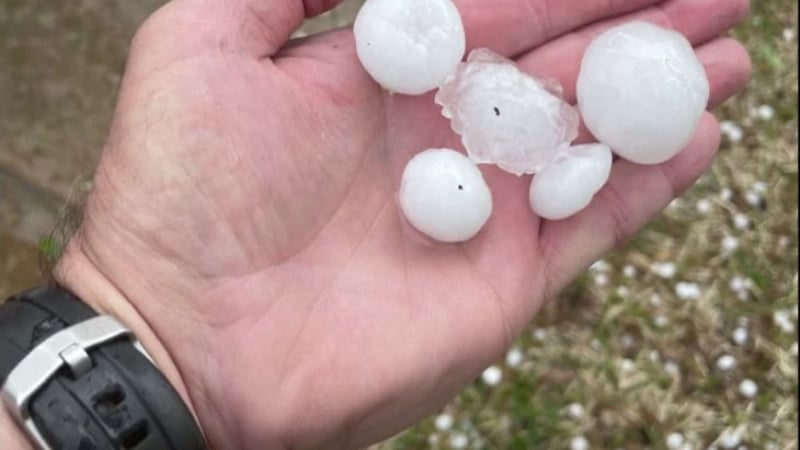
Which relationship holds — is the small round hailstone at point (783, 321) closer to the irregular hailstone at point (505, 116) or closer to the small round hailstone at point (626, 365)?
the small round hailstone at point (626, 365)

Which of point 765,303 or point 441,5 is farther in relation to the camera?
point 765,303

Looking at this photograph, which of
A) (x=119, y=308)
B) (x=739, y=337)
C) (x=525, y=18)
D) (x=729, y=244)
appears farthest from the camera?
(x=729, y=244)

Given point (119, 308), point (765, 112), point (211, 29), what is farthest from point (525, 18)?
point (765, 112)

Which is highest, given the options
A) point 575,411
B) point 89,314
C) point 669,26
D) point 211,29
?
point 211,29

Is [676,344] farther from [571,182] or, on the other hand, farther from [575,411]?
[571,182]

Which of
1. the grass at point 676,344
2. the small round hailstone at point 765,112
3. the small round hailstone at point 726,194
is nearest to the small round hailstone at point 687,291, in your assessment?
the grass at point 676,344

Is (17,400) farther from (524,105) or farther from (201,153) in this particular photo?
(524,105)

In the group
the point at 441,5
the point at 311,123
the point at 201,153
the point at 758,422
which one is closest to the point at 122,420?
the point at 201,153
